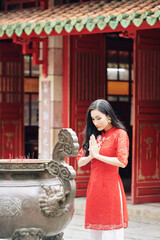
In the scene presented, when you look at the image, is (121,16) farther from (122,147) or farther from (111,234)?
(111,234)

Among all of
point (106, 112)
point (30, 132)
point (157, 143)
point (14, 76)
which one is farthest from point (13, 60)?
point (106, 112)

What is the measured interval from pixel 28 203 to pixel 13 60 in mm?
7568

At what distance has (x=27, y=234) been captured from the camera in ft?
19.4

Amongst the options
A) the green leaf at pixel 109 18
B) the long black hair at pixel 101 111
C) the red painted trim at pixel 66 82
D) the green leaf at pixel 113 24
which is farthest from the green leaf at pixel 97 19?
the long black hair at pixel 101 111

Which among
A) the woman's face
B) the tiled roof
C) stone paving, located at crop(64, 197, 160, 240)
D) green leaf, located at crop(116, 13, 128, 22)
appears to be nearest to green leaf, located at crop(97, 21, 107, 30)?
the tiled roof

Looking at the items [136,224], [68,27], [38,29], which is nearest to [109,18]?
[68,27]

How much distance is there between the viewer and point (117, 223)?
582cm

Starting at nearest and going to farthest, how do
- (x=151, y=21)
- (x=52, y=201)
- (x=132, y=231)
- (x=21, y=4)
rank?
(x=52, y=201) < (x=151, y=21) < (x=132, y=231) < (x=21, y=4)

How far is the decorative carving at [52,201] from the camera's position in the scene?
5840 millimetres

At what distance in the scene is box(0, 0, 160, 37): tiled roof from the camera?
9.28 m

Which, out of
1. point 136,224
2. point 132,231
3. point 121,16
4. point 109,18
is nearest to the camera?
point 132,231

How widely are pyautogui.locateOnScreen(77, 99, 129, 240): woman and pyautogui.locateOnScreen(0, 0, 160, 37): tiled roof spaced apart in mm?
3386

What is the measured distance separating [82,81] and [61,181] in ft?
18.0

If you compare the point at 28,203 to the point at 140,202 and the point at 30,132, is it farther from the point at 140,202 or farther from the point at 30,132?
the point at 30,132
